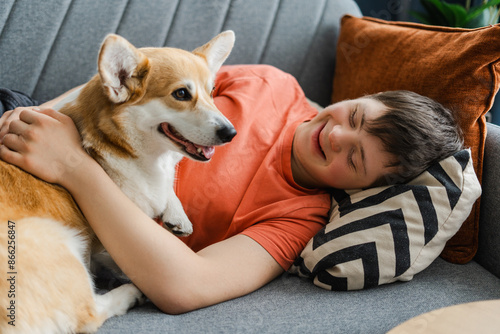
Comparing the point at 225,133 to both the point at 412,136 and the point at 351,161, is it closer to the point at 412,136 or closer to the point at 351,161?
the point at 351,161

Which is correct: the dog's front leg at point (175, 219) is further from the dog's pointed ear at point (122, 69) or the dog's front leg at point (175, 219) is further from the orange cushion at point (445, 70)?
the orange cushion at point (445, 70)

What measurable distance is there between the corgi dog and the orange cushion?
72 cm

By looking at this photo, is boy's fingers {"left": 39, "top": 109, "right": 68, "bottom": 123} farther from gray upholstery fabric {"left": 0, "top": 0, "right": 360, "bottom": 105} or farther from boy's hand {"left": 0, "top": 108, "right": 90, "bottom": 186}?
gray upholstery fabric {"left": 0, "top": 0, "right": 360, "bottom": 105}

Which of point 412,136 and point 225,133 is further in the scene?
point 412,136

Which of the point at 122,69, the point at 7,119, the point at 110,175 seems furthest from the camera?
the point at 7,119

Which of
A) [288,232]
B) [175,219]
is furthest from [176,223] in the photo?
[288,232]

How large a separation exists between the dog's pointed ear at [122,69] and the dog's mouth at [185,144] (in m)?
0.10

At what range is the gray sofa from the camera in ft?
3.21

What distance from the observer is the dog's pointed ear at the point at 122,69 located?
0.89 metres

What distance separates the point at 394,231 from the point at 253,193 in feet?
1.41

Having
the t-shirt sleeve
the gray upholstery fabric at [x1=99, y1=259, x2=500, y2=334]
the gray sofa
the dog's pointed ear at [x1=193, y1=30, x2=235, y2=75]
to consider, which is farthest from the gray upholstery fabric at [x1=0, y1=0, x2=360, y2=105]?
the gray upholstery fabric at [x1=99, y1=259, x2=500, y2=334]

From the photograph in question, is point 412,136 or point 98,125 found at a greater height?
point 412,136

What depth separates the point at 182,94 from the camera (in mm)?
1009

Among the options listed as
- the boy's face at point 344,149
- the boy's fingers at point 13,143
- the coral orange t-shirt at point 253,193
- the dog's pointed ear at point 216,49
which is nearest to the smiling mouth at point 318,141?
the boy's face at point 344,149
